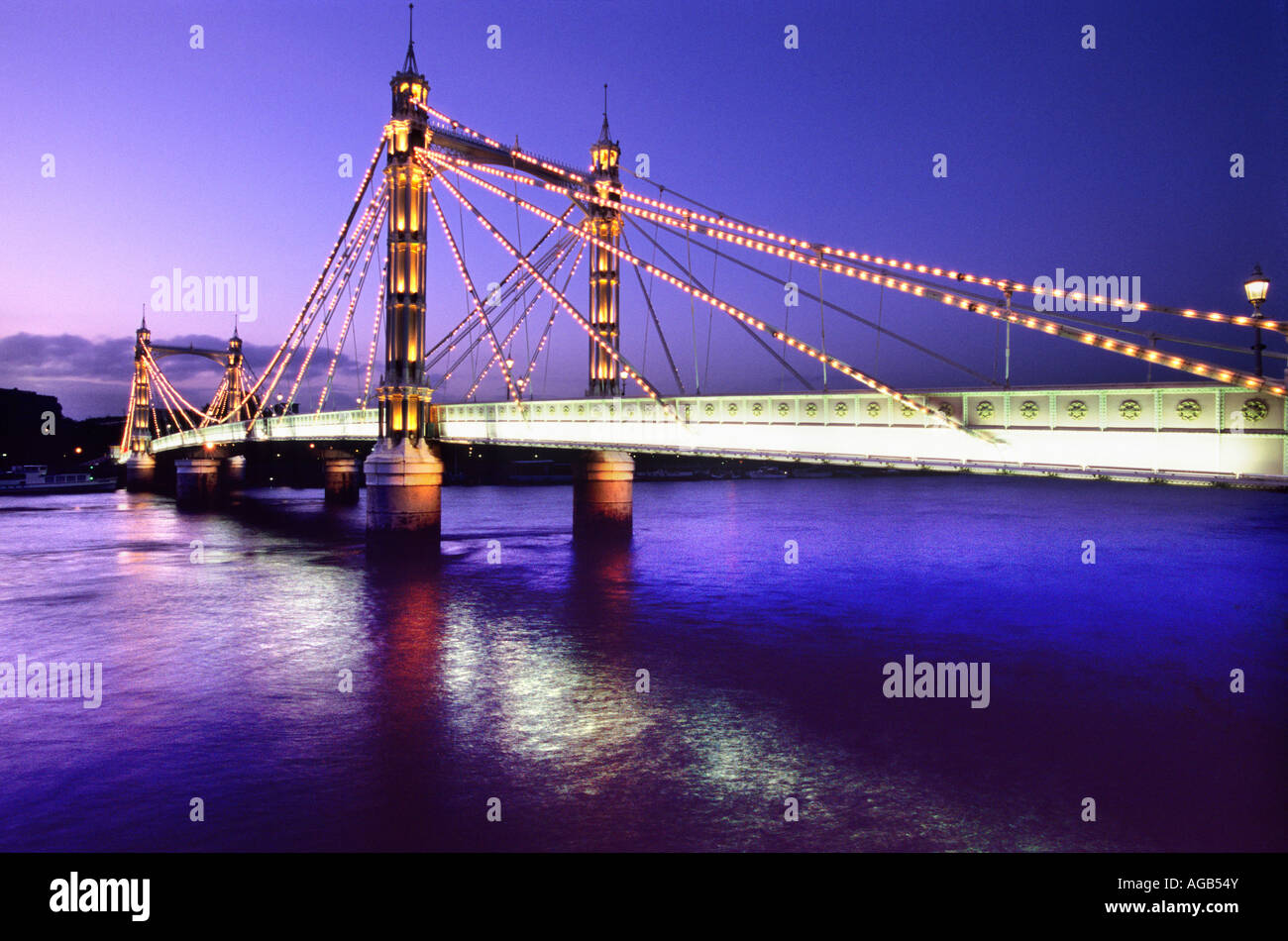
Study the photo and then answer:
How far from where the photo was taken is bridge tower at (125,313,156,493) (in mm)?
94812

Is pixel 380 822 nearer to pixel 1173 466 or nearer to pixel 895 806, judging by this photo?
pixel 895 806

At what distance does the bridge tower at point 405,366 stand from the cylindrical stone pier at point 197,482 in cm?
4796

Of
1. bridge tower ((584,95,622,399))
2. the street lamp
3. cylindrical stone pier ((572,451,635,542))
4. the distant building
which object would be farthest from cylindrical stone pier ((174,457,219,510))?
the street lamp

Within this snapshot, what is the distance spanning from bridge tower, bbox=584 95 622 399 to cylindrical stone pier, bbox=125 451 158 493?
71.9 meters

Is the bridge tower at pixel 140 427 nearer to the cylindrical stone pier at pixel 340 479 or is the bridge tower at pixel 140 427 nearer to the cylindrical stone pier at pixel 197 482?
the cylindrical stone pier at pixel 197 482

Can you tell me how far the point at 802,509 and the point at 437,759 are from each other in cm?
6875

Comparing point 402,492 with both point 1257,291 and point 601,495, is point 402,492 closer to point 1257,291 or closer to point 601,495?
point 601,495

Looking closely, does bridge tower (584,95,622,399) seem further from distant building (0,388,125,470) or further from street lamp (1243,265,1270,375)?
distant building (0,388,125,470)

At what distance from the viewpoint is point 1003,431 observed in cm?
1922

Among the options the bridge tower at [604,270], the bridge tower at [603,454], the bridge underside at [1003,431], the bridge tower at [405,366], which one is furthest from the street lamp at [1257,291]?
the bridge tower at [405,366]

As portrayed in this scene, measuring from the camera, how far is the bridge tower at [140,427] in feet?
311

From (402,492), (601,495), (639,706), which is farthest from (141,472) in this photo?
(639,706)

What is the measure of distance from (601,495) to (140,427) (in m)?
77.2
